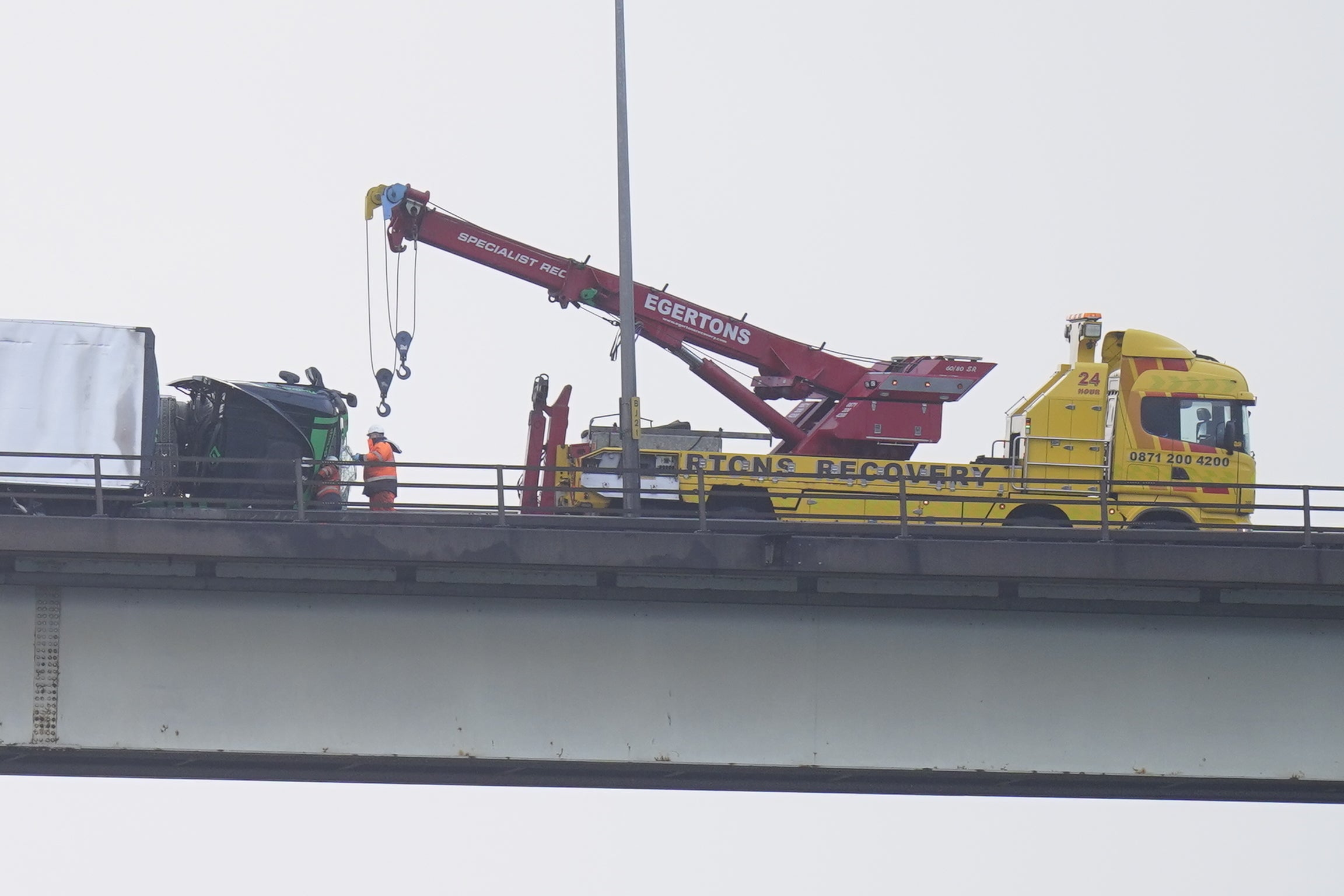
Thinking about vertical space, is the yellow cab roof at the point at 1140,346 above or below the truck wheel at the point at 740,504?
above

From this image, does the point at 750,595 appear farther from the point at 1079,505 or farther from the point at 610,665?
the point at 1079,505

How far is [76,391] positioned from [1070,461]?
524 inches

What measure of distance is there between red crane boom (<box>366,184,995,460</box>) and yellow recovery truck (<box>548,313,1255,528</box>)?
967mm

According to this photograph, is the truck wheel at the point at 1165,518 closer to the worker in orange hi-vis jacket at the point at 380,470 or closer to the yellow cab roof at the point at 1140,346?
the yellow cab roof at the point at 1140,346

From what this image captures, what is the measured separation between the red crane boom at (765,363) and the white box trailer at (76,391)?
5439mm

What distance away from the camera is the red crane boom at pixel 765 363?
22266mm

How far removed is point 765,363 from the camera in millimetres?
23203

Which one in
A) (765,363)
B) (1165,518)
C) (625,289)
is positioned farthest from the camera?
(765,363)

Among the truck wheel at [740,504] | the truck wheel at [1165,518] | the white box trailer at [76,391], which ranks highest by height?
the white box trailer at [76,391]

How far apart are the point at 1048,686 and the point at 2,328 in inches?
488

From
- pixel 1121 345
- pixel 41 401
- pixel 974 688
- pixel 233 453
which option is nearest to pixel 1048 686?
pixel 974 688

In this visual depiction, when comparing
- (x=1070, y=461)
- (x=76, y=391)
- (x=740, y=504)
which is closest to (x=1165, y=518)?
(x=1070, y=461)

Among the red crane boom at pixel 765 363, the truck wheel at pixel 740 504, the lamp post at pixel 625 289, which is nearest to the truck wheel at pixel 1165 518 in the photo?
the red crane boom at pixel 765 363

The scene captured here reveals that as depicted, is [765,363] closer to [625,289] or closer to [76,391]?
[625,289]
